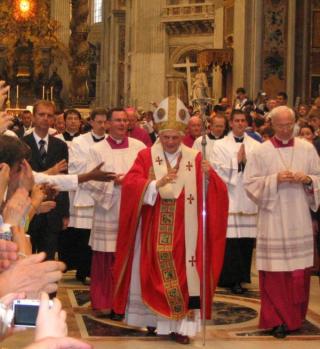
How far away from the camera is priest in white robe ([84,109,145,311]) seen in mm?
9172

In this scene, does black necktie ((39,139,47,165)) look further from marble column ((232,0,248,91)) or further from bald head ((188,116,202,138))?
marble column ((232,0,248,91))

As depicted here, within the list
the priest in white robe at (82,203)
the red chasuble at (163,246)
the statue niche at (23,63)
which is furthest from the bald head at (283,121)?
the statue niche at (23,63)

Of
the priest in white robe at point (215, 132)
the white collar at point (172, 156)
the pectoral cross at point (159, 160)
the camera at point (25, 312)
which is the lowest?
the camera at point (25, 312)

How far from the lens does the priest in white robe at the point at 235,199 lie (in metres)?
10.6

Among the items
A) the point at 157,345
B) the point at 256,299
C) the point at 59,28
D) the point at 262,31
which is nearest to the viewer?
the point at 157,345

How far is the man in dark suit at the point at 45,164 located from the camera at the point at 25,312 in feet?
20.2

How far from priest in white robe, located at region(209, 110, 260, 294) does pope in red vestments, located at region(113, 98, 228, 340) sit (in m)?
2.31

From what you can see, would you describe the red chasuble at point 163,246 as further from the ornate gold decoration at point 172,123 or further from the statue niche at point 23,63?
the statue niche at point 23,63

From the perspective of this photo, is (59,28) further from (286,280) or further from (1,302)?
(1,302)

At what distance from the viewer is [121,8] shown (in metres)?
45.4

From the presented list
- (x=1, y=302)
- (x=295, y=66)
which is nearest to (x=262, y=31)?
(x=295, y=66)

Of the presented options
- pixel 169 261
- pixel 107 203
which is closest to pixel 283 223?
pixel 169 261

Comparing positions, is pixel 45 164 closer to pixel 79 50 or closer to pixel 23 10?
pixel 79 50

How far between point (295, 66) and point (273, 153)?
1596 cm
